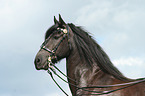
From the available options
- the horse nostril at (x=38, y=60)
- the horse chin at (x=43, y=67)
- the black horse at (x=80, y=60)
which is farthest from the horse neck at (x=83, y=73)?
the horse nostril at (x=38, y=60)

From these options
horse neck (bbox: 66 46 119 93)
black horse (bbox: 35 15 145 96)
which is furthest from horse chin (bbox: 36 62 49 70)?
horse neck (bbox: 66 46 119 93)

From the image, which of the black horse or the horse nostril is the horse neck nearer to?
the black horse

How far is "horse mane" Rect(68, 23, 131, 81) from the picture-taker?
7402 mm

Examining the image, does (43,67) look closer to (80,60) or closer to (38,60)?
(38,60)

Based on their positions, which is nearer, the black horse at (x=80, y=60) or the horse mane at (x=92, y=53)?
the black horse at (x=80, y=60)

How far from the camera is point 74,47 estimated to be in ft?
25.7

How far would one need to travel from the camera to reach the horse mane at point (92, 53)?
7402 millimetres

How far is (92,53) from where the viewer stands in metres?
7.70

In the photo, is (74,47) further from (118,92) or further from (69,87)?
(118,92)

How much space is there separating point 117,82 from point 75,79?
137cm

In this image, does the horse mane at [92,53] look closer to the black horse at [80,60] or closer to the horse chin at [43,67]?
the black horse at [80,60]

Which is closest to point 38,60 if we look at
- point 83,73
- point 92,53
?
point 83,73

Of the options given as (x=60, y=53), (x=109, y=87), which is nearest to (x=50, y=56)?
(x=60, y=53)

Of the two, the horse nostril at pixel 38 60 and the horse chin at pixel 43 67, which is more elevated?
the horse nostril at pixel 38 60
